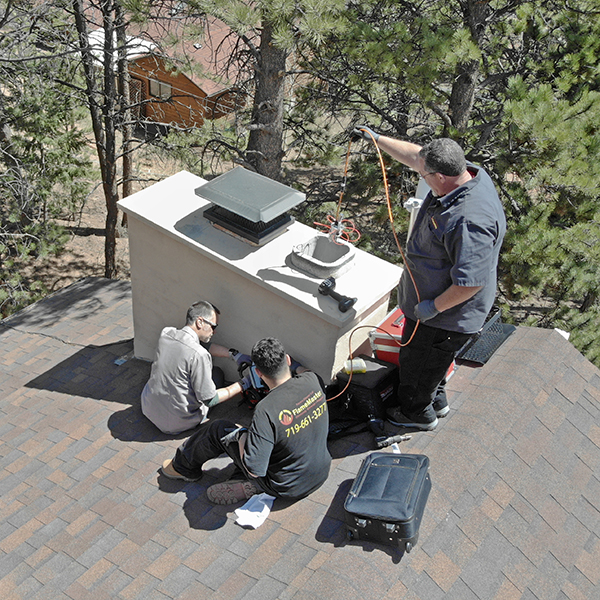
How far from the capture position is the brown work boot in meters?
3.90

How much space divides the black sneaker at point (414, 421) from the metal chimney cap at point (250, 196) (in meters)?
1.69

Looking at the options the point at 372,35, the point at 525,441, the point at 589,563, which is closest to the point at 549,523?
the point at 589,563

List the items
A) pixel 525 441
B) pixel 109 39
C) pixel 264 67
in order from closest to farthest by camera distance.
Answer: pixel 525 441 < pixel 264 67 < pixel 109 39

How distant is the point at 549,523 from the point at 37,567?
3071mm

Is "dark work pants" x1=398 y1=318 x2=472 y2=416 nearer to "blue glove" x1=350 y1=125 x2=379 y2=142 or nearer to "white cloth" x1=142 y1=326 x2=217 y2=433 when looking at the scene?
"blue glove" x1=350 y1=125 x2=379 y2=142

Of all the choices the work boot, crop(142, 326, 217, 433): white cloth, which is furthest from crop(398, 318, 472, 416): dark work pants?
the work boot

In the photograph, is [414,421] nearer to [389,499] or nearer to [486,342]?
[389,499]

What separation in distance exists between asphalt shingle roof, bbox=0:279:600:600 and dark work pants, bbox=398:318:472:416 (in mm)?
303

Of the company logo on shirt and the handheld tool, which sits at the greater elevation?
the handheld tool

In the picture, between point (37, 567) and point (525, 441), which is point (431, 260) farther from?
point (37, 567)

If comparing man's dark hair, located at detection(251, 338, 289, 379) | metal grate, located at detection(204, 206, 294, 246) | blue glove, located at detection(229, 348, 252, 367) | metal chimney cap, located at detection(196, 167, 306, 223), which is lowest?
blue glove, located at detection(229, 348, 252, 367)

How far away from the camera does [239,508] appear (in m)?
3.81

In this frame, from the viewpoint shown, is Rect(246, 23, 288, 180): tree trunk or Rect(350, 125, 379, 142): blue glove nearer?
Rect(350, 125, 379, 142): blue glove

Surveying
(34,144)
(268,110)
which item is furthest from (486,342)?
(34,144)
